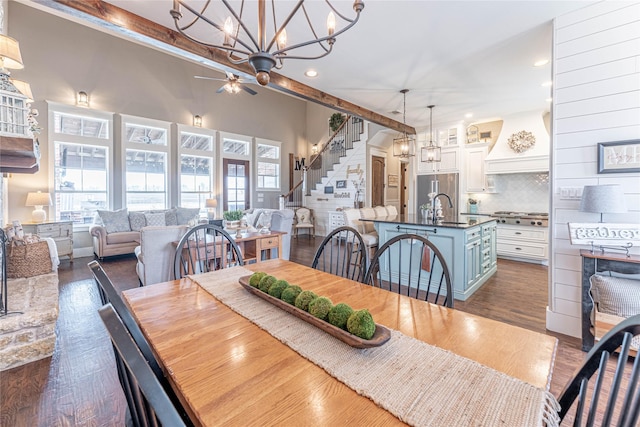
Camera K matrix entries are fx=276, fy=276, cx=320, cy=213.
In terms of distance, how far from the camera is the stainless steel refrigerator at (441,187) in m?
6.32

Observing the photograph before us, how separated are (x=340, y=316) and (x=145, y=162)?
23.5 feet

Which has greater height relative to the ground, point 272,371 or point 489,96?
point 489,96

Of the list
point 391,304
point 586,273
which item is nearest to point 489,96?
point 586,273

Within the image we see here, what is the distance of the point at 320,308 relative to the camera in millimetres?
1054

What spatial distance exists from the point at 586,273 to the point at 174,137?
25.6 feet

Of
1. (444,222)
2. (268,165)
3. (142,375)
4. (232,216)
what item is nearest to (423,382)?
(142,375)

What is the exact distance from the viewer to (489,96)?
4.61 metres

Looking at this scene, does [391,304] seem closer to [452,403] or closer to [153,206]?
[452,403]

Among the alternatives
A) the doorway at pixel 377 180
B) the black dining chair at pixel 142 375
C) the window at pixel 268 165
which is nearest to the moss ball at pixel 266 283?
the black dining chair at pixel 142 375

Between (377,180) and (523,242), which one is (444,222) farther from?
(377,180)

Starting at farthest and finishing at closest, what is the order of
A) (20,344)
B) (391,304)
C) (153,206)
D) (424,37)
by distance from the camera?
(153,206), (424,37), (20,344), (391,304)

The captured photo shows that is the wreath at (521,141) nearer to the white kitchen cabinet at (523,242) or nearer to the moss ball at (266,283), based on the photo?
the white kitchen cabinet at (523,242)

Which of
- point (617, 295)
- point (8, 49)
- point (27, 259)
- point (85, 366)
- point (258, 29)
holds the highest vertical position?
point (8, 49)

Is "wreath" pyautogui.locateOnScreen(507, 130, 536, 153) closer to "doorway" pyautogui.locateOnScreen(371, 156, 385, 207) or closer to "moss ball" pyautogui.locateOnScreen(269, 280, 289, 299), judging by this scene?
"doorway" pyautogui.locateOnScreen(371, 156, 385, 207)
